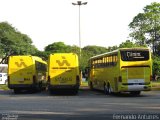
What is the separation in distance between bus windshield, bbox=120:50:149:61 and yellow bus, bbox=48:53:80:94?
4.21 meters

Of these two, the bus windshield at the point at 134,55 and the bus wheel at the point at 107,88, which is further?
the bus wheel at the point at 107,88

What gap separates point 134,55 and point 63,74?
17.7 feet

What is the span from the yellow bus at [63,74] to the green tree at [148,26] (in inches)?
2140

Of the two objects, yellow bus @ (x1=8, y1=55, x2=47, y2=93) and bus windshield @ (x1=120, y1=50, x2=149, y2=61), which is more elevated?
bus windshield @ (x1=120, y1=50, x2=149, y2=61)

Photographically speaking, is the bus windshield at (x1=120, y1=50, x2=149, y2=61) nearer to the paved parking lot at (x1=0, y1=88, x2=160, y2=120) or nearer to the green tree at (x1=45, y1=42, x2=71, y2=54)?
the paved parking lot at (x1=0, y1=88, x2=160, y2=120)

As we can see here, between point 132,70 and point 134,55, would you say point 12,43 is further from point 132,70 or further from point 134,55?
point 132,70

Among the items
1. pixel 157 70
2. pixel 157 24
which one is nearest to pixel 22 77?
pixel 157 70

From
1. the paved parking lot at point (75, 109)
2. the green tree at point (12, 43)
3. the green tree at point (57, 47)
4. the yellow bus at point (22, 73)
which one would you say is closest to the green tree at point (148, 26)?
the green tree at point (12, 43)

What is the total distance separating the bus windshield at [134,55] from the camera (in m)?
30.6

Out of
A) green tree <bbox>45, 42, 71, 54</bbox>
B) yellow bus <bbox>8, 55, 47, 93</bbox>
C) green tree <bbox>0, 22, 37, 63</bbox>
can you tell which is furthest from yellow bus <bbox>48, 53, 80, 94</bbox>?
green tree <bbox>45, 42, 71, 54</bbox>

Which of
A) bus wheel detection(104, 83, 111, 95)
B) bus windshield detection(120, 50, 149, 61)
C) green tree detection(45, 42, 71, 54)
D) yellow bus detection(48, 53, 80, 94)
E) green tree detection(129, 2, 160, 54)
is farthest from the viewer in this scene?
green tree detection(45, 42, 71, 54)

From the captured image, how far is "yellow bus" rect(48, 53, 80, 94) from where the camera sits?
109 feet

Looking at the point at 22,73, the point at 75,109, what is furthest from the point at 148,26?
the point at 75,109

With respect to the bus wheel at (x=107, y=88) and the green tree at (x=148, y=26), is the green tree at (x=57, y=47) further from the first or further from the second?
the bus wheel at (x=107, y=88)
